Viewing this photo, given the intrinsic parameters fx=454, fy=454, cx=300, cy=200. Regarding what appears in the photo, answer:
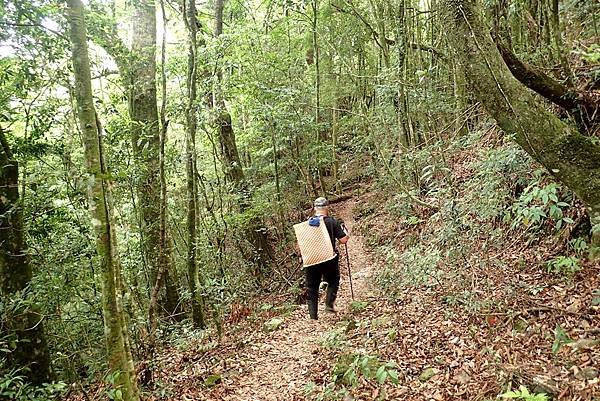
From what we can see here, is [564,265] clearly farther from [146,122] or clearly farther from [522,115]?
[146,122]

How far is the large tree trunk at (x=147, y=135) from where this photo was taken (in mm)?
7855

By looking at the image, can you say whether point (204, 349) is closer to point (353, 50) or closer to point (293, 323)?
point (293, 323)

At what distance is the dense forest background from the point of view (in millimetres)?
4809

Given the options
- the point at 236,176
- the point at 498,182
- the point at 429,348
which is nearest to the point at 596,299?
the point at 429,348

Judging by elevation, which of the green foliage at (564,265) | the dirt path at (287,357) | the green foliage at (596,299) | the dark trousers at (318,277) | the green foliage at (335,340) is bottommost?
the dirt path at (287,357)

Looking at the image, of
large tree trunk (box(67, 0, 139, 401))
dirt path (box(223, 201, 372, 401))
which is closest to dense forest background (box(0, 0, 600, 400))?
large tree trunk (box(67, 0, 139, 401))

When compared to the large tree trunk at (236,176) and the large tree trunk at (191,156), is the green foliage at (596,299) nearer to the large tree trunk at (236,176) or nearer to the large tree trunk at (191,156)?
the large tree trunk at (191,156)

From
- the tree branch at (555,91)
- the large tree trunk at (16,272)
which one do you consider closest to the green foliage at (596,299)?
the tree branch at (555,91)

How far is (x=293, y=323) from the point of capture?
27.9ft

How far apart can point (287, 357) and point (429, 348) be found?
2371mm

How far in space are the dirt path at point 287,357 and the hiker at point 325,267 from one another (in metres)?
0.45

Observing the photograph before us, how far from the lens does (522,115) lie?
193 inches

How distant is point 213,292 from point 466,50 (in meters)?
5.63

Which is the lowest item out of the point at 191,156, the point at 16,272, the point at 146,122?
the point at 16,272
